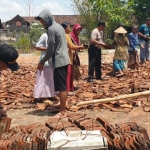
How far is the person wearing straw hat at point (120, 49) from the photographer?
9.62 m

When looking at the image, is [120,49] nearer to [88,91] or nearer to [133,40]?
[133,40]

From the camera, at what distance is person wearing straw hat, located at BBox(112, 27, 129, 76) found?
9618 mm

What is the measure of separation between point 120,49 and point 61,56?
4.68 metres

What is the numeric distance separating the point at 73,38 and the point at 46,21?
9.87 feet

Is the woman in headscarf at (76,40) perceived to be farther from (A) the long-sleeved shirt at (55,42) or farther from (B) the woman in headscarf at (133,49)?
(A) the long-sleeved shirt at (55,42)

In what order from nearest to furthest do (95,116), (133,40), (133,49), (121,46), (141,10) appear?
(95,116), (121,46), (133,40), (133,49), (141,10)

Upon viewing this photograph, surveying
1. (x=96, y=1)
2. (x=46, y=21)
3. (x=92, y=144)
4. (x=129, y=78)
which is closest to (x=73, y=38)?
(x=129, y=78)

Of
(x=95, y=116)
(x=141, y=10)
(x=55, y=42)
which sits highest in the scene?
(x=141, y=10)

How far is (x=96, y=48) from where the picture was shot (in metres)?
8.95

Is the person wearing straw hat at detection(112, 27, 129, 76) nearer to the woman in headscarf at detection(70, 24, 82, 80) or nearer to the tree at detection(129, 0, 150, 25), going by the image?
the woman in headscarf at detection(70, 24, 82, 80)

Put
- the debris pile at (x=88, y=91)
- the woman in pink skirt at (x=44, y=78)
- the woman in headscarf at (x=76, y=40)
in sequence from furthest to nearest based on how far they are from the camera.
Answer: the woman in headscarf at (x=76, y=40)
the debris pile at (x=88, y=91)
the woman in pink skirt at (x=44, y=78)

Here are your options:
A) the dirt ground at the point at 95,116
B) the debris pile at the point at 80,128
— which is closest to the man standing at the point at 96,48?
the dirt ground at the point at 95,116

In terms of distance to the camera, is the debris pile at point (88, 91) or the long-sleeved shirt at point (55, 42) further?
the debris pile at point (88, 91)

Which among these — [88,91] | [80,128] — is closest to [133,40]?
[88,91]
